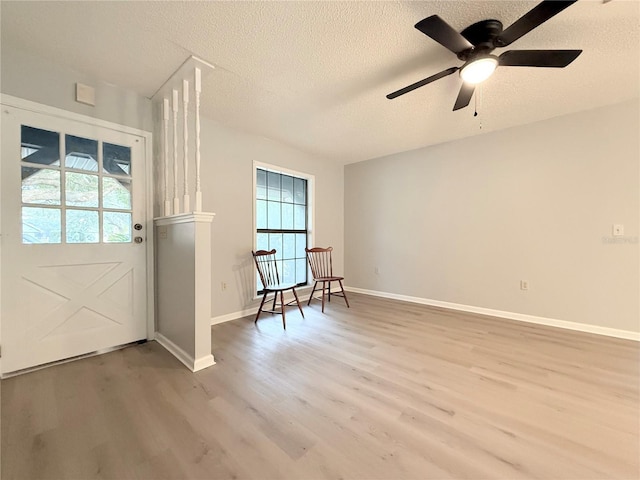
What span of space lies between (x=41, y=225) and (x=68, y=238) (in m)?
0.18

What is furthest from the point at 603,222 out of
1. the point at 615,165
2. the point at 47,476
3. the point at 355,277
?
the point at 47,476

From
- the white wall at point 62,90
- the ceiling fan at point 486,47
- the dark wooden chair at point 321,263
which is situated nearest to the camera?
the ceiling fan at point 486,47

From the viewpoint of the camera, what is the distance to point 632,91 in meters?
2.41

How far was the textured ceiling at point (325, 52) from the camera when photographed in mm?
1556

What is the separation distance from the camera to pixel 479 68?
1.67 meters

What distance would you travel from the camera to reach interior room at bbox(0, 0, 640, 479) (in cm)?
131

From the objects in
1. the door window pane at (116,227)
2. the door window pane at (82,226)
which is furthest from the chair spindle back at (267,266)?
the door window pane at (82,226)

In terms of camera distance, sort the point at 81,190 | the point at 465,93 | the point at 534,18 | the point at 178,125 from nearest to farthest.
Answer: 1. the point at 534,18
2. the point at 465,93
3. the point at 81,190
4. the point at 178,125

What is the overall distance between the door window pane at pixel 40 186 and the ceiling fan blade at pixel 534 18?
3273mm

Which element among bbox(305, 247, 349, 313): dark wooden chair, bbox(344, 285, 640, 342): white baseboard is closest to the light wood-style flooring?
bbox(344, 285, 640, 342): white baseboard

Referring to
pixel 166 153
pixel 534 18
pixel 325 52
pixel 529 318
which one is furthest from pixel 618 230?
pixel 166 153

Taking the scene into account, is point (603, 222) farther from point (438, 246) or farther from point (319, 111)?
point (319, 111)

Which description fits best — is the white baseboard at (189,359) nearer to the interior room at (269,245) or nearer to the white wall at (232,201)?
the interior room at (269,245)

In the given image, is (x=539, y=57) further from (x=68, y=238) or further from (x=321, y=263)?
(x=68, y=238)
